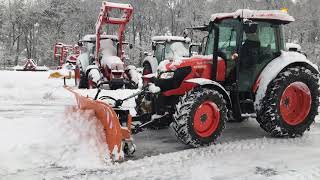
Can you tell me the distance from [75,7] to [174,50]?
4135 cm

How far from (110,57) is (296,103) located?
8.76m

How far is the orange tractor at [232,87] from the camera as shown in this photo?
253 inches

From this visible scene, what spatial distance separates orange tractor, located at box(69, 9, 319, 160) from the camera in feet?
21.1

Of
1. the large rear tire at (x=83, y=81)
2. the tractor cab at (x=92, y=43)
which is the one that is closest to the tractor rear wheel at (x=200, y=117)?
the large rear tire at (x=83, y=81)

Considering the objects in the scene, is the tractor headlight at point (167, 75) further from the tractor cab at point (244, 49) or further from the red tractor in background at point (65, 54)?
the red tractor in background at point (65, 54)

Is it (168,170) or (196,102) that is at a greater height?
(196,102)

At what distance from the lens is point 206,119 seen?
6.51 meters

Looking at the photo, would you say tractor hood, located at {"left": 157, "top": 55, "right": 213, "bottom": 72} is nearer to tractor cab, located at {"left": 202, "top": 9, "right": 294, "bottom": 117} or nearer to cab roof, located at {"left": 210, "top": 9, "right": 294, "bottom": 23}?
tractor cab, located at {"left": 202, "top": 9, "right": 294, "bottom": 117}

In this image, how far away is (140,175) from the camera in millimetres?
5129

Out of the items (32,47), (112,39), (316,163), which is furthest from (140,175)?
(32,47)

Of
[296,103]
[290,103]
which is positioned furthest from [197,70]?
[296,103]

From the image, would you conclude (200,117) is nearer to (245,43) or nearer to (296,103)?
(245,43)

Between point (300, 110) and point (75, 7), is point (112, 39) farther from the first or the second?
point (75, 7)

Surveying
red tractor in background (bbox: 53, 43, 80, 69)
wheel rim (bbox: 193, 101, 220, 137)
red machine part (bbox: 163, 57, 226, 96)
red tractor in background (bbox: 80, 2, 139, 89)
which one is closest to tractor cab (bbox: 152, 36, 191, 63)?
red tractor in background (bbox: 80, 2, 139, 89)
